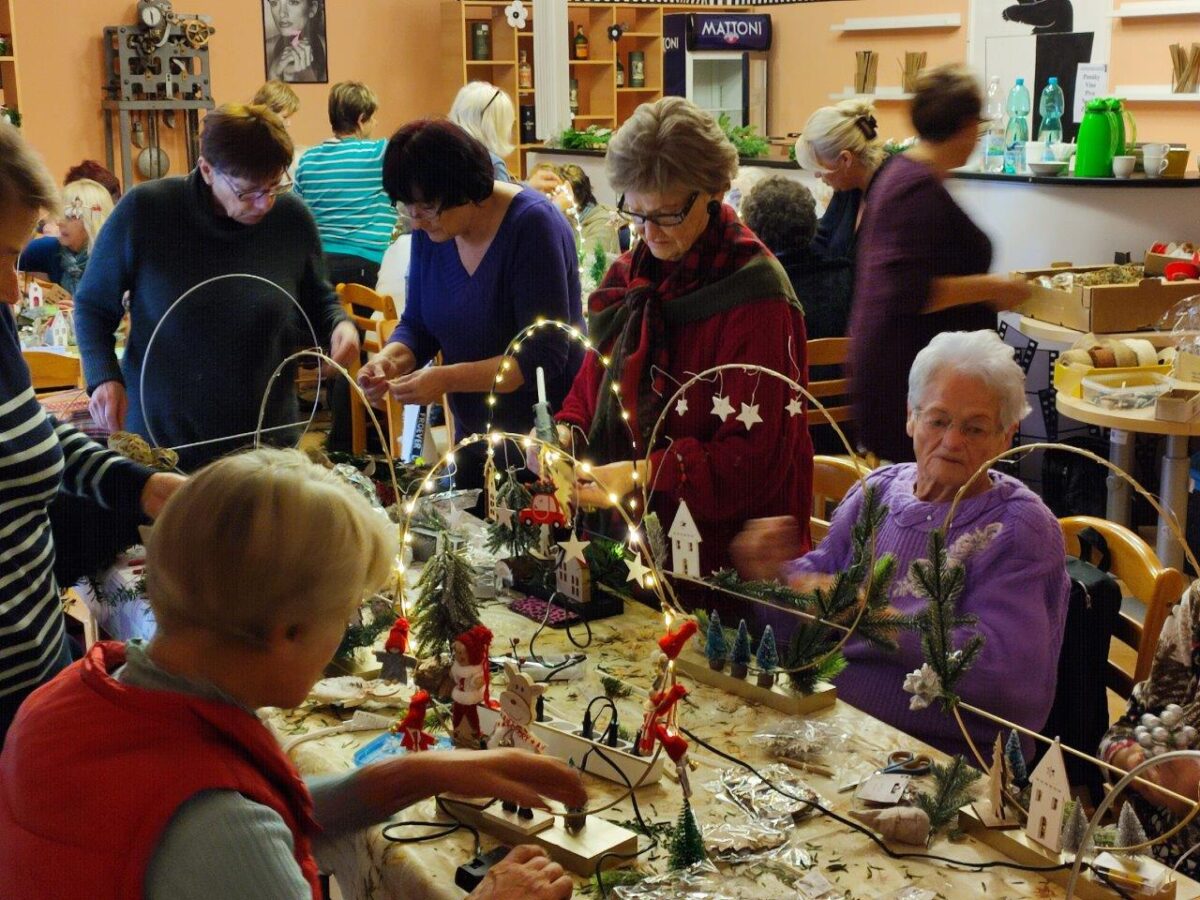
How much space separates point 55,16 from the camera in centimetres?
834

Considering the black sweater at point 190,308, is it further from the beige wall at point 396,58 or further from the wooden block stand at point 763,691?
the beige wall at point 396,58

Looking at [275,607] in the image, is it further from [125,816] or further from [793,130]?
[793,130]

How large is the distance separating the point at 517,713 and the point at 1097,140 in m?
4.26

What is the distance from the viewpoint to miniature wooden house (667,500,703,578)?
221cm

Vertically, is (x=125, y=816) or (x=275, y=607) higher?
(x=275, y=607)

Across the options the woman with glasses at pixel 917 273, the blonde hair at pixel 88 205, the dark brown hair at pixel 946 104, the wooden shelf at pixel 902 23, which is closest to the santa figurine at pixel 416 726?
the woman with glasses at pixel 917 273

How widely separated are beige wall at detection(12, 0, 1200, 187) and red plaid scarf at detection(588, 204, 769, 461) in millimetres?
6206

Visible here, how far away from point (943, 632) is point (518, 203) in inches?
63.4

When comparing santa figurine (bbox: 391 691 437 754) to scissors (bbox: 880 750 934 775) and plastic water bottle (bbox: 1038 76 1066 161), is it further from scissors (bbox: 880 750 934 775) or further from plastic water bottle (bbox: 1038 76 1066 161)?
plastic water bottle (bbox: 1038 76 1066 161)

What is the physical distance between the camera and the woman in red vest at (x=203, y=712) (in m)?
1.12

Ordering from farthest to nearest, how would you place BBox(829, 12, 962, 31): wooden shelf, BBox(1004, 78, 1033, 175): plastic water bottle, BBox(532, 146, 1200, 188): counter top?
BBox(829, 12, 962, 31): wooden shelf → BBox(1004, 78, 1033, 175): plastic water bottle → BBox(532, 146, 1200, 188): counter top

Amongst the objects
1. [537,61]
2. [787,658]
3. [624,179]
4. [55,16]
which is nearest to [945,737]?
[787,658]

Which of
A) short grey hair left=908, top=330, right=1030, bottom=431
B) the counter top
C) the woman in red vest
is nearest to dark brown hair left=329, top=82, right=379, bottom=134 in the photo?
the counter top

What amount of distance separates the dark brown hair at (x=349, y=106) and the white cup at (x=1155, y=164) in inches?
122
